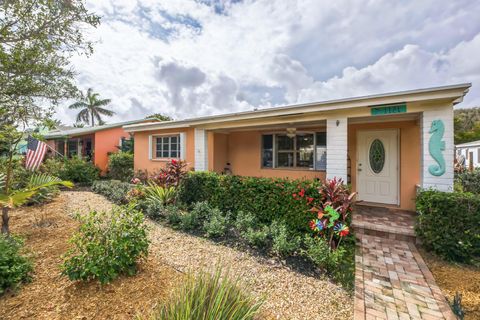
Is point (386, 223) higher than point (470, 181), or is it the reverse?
point (470, 181)

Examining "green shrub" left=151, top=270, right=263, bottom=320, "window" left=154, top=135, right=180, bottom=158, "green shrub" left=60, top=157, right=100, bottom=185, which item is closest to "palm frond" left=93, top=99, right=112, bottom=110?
"green shrub" left=60, top=157, right=100, bottom=185

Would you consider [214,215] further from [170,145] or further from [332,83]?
[332,83]

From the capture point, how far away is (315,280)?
307 cm

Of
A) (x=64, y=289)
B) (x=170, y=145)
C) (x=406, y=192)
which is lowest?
(x=64, y=289)

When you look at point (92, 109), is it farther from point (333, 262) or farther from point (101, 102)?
point (333, 262)

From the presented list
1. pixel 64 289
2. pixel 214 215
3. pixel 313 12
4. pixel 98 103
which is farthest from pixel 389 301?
pixel 98 103

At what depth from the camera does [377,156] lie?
20.7 ft

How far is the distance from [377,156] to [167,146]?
324 inches

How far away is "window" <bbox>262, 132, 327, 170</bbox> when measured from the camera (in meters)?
7.43

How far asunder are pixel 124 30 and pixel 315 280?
8.92 m

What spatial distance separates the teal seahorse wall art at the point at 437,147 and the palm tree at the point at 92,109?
Answer: 36.2 m

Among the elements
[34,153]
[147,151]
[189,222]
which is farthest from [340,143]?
[147,151]

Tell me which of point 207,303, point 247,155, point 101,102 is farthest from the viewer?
point 101,102

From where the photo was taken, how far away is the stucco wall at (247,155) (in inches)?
329
